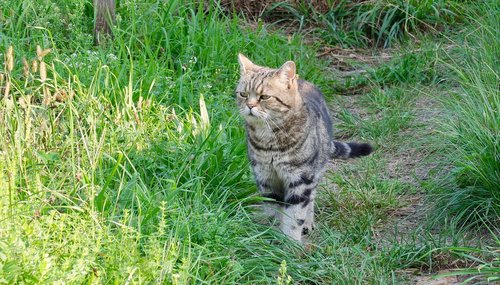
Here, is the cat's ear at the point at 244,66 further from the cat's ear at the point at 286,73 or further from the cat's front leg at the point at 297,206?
the cat's front leg at the point at 297,206

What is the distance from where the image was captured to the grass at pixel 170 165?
152 inches

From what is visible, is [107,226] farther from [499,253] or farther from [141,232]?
[499,253]

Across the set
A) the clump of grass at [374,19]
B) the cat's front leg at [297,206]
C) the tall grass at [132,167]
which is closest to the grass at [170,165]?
the tall grass at [132,167]

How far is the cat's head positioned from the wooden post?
1.78m

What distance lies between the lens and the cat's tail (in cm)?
566

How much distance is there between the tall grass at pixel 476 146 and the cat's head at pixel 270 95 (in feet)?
3.45

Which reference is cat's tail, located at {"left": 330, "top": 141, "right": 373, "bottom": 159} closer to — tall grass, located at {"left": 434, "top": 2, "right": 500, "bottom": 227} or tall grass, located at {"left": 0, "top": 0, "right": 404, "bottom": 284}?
tall grass, located at {"left": 434, "top": 2, "right": 500, "bottom": 227}

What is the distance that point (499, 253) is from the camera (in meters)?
4.35

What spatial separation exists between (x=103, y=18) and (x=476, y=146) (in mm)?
2944

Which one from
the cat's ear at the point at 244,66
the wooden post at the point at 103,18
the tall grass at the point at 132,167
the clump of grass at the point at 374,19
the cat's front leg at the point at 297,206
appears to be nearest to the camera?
the tall grass at the point at 132,167

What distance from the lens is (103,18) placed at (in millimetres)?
6555

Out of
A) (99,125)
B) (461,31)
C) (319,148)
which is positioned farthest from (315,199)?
(461,31)

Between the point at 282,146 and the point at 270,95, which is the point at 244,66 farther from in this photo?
the point at 282,146

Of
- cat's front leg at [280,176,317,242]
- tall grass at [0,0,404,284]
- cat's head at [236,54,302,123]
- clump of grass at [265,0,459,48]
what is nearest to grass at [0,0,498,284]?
tall grass at [0,0,404,284]
